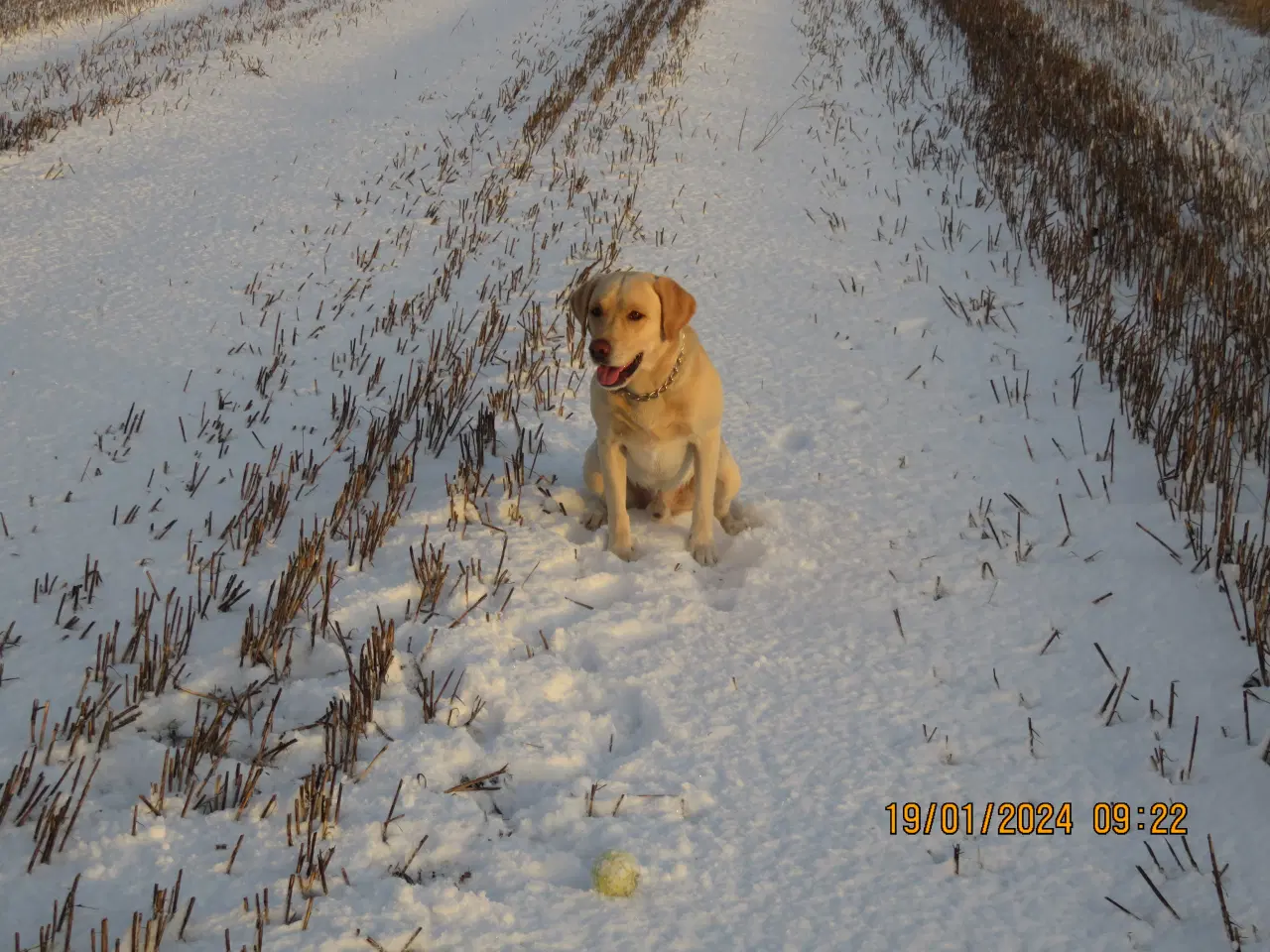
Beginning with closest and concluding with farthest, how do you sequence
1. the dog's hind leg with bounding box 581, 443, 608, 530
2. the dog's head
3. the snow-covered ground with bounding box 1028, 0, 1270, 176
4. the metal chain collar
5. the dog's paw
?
the dog's head, the metal chain collar, the dog's paw, the dog's hind leg with bounding box 581, 443, 608, 530, the snow-covered ground with bounding box 1028, 0, 1270, 176

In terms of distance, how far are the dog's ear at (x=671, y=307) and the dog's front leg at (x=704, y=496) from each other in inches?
18.2

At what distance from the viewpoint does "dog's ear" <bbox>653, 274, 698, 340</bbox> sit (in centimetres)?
333

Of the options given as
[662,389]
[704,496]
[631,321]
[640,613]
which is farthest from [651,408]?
[640,613]

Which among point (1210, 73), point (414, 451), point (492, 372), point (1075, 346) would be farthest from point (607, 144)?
point (1210, 73)

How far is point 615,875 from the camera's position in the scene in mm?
2182

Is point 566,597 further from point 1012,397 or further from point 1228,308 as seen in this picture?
point 1228,308

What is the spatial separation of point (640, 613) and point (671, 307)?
45.8 inches

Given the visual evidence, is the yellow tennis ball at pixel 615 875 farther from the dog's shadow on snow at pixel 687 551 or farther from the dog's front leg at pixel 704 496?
the dog's front leg at pixel 704 496

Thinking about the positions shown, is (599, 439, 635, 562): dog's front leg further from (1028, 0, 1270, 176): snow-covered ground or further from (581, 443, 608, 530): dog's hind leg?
(1028, 0, 1270, 176): snow-covered ground

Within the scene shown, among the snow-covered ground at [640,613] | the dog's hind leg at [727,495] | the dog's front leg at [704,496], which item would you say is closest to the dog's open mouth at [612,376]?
the dog's front leg at [704,496]

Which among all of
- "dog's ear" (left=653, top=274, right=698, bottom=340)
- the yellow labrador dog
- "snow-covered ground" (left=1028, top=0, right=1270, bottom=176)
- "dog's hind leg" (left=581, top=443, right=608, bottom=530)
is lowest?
"dog's hind leg" (left=581, top=443, right=608, bottom=530)

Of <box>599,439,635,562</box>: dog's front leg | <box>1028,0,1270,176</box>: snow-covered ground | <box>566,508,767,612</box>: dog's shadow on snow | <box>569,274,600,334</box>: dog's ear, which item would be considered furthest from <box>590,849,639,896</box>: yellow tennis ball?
<box>1028,0,1270,176</box>: snow-covered ground

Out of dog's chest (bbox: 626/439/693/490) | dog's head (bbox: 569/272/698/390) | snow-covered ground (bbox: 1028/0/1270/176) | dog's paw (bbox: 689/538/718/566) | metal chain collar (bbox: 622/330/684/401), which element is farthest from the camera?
snow-covered ground (bbox: 1028/0/1270/176)

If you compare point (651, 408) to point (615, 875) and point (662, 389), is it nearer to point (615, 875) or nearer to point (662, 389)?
point (662, 389)
